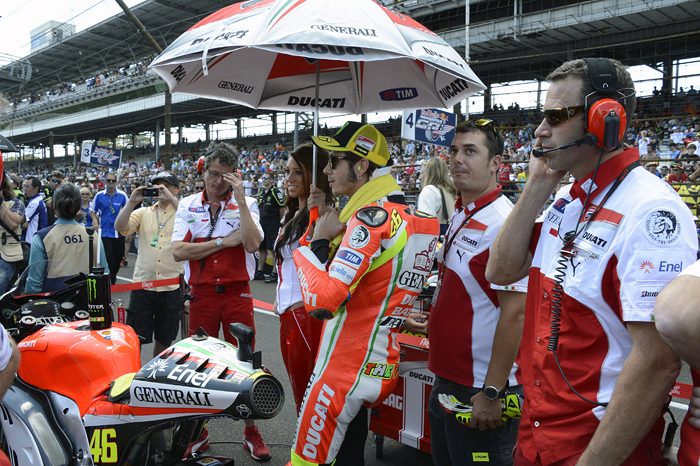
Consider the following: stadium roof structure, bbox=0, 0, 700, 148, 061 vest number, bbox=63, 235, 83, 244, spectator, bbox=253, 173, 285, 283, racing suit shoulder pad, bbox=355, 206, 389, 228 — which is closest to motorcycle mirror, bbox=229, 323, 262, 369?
racing suit shoulder pad, bbox=355, 206, 389, 228

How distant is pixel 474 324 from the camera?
7.26 ft

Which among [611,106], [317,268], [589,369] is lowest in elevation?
[589,369]

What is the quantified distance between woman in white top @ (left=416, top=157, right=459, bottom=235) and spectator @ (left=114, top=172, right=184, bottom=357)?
9.64 ft

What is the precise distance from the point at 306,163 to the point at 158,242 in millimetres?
2270

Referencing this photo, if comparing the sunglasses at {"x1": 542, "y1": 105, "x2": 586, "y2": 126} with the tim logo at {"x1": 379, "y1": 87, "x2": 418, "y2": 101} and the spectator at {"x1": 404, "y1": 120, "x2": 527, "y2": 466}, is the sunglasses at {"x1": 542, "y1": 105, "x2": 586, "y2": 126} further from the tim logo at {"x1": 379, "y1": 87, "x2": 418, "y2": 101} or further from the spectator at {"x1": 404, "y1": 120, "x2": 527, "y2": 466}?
the tim logo at {"x1": 379, "y1": 87, "x2": 418, "y2": 101}

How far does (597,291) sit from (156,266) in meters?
4.17

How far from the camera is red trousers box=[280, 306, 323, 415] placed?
2867 millimetres

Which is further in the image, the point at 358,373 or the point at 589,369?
the point at 358,373

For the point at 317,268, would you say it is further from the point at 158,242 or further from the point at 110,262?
the point at 110,262

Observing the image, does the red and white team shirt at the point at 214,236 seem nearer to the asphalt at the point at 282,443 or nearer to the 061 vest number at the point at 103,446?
the asphalt at the point at 282,443

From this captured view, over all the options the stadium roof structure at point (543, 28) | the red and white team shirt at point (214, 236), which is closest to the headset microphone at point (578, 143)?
the red and white team shirt at point (214, 236)

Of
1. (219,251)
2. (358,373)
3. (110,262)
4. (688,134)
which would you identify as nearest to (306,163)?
(219,251)

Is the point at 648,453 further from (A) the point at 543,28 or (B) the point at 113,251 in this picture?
(A) the point at 543,28

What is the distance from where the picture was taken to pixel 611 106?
1.44 m
